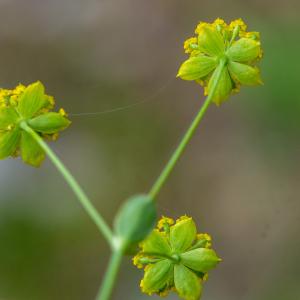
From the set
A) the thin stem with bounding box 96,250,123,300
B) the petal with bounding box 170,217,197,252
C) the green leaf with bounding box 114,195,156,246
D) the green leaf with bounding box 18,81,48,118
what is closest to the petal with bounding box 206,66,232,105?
the petal with bounding box 170,217,197,252

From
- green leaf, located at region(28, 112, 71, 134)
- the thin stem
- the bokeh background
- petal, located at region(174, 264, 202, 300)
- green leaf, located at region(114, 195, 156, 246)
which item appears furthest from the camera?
the bokeh background

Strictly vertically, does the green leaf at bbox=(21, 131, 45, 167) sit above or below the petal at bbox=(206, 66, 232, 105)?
above

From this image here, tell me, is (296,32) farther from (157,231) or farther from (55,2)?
(157,231)

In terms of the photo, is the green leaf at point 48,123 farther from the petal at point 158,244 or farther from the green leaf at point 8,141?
the petal at point 158,244

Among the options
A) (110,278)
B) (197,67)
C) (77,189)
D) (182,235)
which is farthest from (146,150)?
(110,278)

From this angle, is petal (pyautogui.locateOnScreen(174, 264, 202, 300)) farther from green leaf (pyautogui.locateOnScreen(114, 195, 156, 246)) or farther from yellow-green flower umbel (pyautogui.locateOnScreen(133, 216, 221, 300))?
green leaf (pyautogui.locateOnScreen(114, 195, 156, 246))

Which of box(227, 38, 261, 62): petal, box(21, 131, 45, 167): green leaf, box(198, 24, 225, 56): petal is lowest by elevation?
box(227, 38, 261, 62): petal

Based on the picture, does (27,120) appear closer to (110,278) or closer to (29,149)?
(29,149)
